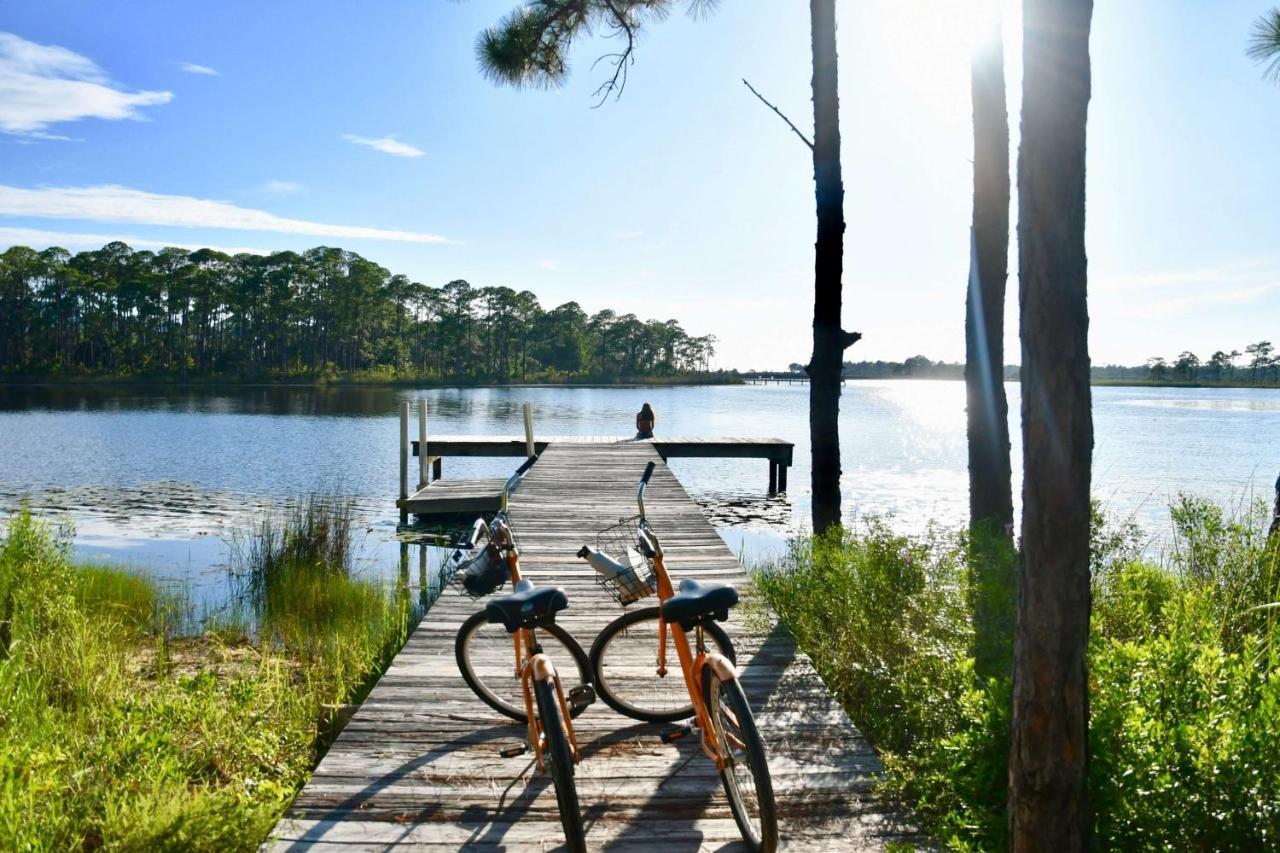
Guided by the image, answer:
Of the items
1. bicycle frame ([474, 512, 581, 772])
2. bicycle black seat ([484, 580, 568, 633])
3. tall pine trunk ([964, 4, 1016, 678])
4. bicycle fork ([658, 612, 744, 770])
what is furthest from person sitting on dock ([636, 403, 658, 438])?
bicycle black seat ([484, 580, 568, 633])

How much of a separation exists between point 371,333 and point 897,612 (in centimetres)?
8329

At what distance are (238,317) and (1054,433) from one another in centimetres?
8582

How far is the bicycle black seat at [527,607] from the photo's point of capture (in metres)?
2.83

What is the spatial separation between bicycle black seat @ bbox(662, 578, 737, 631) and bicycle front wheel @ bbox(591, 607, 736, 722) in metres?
0.24

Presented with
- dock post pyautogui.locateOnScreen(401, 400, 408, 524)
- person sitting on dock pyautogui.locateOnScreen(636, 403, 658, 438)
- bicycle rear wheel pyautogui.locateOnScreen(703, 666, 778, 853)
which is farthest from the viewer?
person sitting on dock pyautogui.locateOnScreen(636, 403, 658, 438)

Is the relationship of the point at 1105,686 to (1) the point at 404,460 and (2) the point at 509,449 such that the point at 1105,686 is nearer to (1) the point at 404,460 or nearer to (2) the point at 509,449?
(1) the point at 404,460

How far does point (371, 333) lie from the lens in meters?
82.4

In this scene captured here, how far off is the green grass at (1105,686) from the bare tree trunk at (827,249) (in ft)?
6.85

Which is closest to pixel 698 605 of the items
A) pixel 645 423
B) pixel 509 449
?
pixel 509 449

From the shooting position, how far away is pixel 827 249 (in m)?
7.79

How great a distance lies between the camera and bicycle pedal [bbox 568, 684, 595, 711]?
329 cm

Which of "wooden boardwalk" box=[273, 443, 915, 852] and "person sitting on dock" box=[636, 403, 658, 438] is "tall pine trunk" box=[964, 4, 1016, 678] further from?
"person sitting on dock" box=[636, 403, 658, 438]

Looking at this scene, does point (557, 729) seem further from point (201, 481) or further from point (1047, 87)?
point (201, 481)

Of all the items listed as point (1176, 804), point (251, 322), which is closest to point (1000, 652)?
point (1176, 804)
